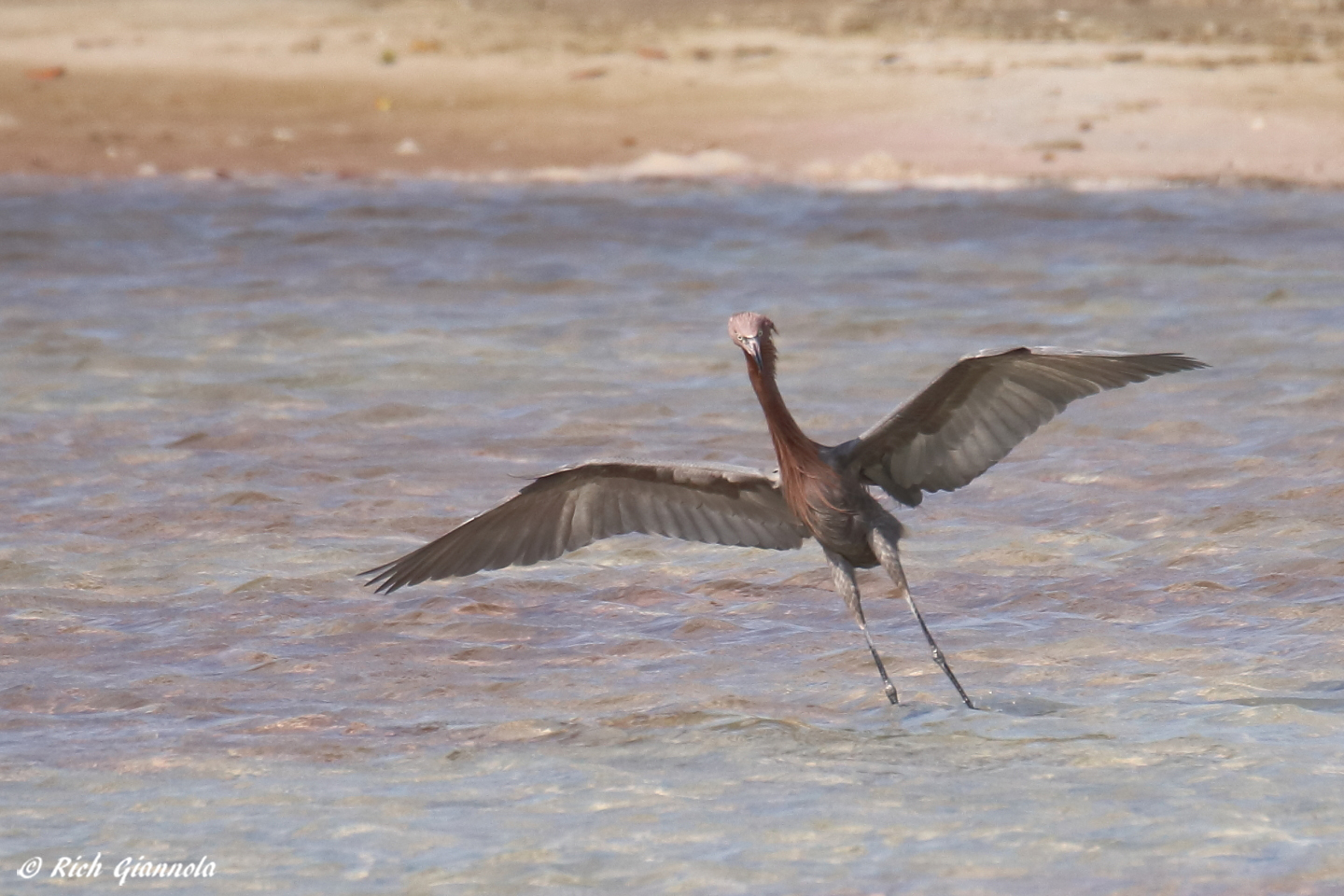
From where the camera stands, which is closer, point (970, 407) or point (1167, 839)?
point (1167, 839)

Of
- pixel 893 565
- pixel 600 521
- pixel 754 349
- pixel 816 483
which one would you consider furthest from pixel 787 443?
pixel 600 521

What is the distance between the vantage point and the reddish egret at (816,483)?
6.49 m

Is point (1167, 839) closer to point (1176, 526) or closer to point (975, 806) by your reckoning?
point (975, 806)

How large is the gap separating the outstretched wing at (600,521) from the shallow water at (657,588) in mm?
452

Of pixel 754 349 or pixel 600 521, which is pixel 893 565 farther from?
pixel 600 521

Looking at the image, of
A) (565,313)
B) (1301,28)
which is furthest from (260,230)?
(1301,28)

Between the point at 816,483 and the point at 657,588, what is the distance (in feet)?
6.08

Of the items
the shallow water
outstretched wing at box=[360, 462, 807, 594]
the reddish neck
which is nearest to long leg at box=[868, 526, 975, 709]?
Result: the shallow water

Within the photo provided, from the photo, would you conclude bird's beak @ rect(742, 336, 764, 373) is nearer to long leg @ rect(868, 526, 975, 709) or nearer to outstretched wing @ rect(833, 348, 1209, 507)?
outstretched wing @ rect(833, 348, 1209, 507)

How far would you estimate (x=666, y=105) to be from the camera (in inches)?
738

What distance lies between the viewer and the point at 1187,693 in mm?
6680

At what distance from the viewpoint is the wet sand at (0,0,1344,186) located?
17.3m

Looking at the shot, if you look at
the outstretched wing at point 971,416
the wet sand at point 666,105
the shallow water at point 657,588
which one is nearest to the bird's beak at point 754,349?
the outstretched wing at point 971,416

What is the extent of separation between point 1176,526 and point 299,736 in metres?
3.96
